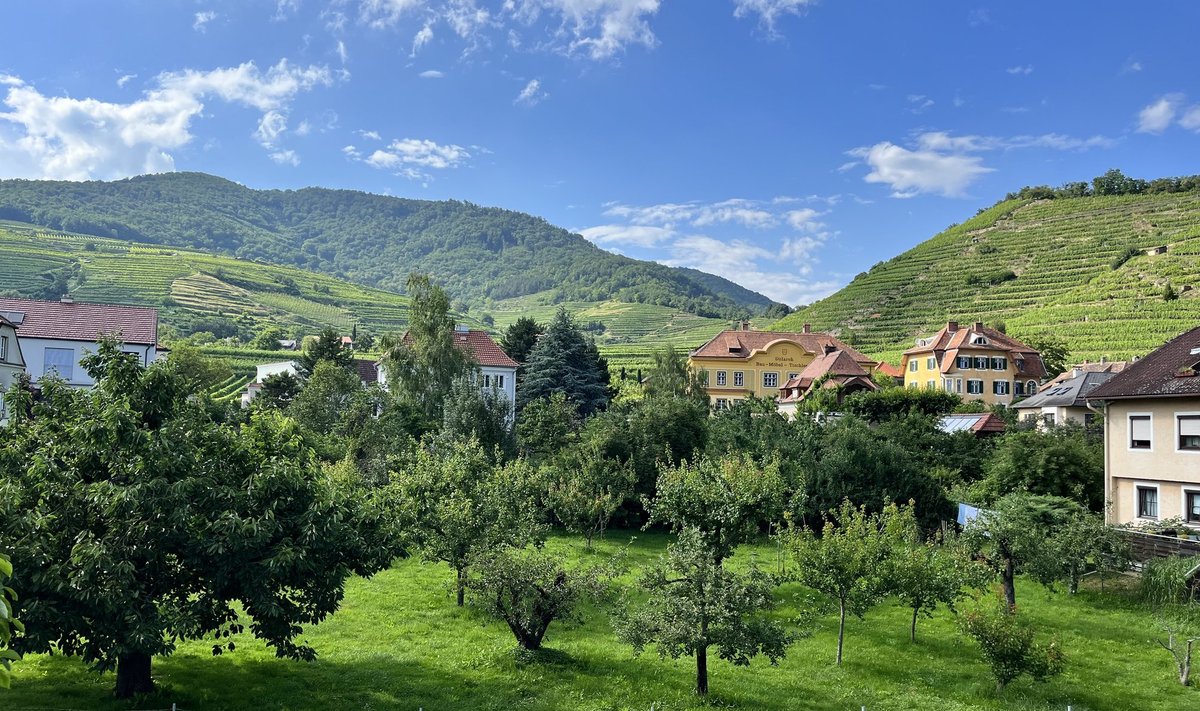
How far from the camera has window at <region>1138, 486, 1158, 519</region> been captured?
30.8m

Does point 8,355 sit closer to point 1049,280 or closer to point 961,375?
point 961,375

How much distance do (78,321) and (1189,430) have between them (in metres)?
62.6

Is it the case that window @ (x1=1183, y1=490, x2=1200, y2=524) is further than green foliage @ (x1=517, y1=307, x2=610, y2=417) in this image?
No

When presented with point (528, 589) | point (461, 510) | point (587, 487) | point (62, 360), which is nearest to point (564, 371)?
point (587, 487)

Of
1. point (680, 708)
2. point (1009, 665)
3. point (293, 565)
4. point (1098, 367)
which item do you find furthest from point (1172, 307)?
point (293, 565)

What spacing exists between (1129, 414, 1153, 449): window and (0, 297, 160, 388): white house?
53.6m

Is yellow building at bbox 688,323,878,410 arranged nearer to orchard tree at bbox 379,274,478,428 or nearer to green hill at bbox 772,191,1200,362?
green hill at bbox 772,191,1200,362

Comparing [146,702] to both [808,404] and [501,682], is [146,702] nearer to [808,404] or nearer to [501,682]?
[501,682]

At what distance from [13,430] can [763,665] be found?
18.3 meters

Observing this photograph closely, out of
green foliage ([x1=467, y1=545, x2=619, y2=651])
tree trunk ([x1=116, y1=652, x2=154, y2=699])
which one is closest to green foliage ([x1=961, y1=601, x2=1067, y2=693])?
green foliage ([x1=467, y1=545, x2=619, y2=651])

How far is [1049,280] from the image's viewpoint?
107 m

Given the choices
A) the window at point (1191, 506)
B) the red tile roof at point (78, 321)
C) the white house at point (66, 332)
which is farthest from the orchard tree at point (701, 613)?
the red tile roof at point (78, 321)

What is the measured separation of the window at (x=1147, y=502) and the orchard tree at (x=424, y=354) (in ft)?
119

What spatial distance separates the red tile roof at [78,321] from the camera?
51.1 m
